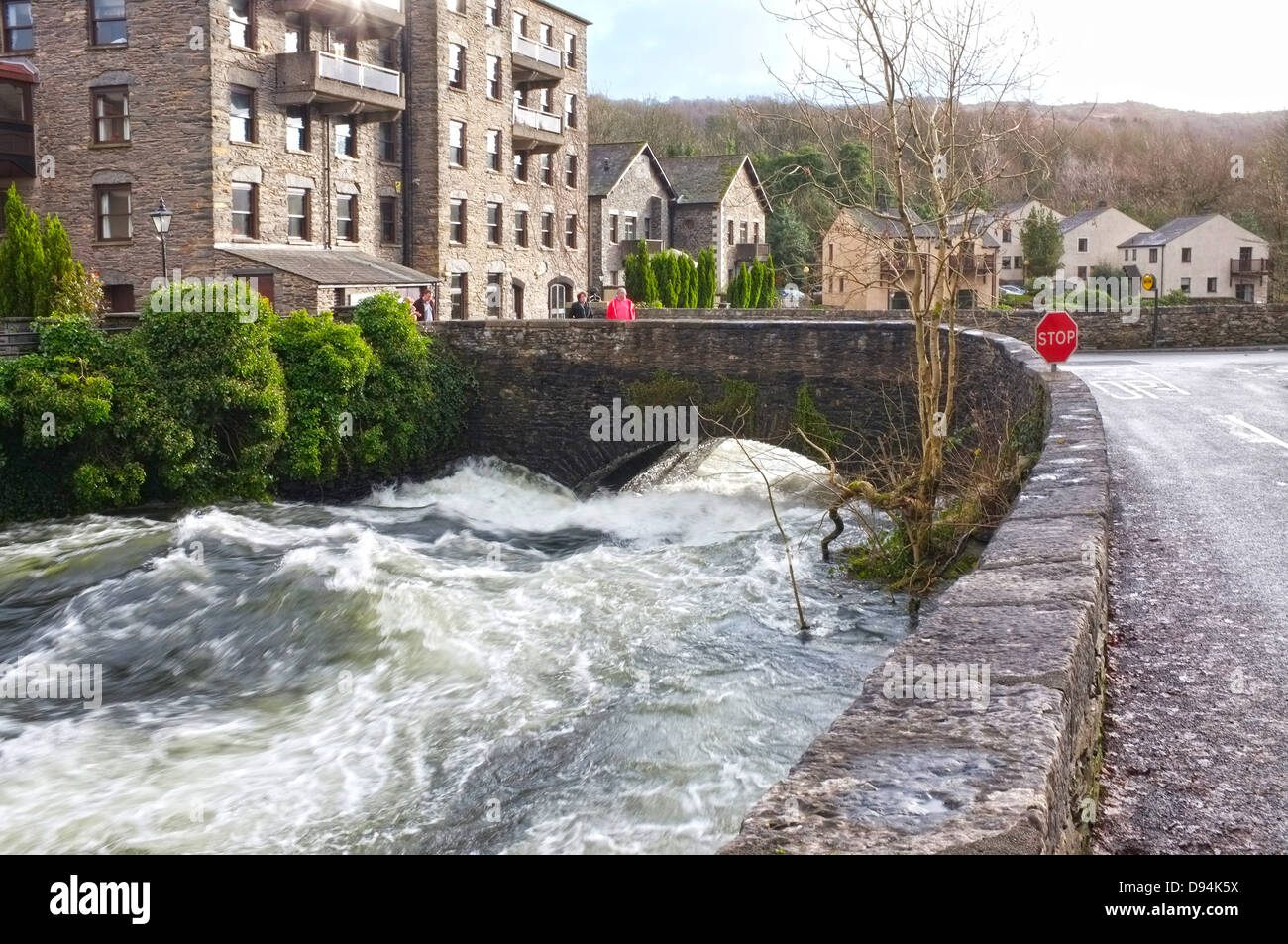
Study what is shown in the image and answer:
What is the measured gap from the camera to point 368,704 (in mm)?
11812

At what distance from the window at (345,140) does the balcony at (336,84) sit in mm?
759

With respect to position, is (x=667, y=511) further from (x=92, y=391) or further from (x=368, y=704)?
(x=368, y=704)

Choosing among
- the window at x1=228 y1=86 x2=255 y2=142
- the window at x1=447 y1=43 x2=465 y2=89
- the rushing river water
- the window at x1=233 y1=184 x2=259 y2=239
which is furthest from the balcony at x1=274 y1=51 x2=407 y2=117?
the rushing river water

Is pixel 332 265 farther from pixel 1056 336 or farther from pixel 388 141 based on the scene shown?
pixel 1056 336

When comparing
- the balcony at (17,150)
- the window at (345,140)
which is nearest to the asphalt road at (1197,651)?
the window at (345,140)

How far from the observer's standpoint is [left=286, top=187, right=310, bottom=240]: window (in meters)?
34.0

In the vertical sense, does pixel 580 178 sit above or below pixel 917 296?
above

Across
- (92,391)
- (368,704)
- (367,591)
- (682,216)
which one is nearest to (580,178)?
(682,216)

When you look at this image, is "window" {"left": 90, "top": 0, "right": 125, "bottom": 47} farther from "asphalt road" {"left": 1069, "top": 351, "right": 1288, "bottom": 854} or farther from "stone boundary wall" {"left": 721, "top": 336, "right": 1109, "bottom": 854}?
"stone boundary wall" {"left": 721, "top": 336, "right": 1109, "bottom": 854}

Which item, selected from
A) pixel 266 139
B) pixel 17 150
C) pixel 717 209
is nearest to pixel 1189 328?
pixel 266 139

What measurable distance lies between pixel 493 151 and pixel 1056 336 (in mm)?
30648

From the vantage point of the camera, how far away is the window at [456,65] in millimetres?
39844
